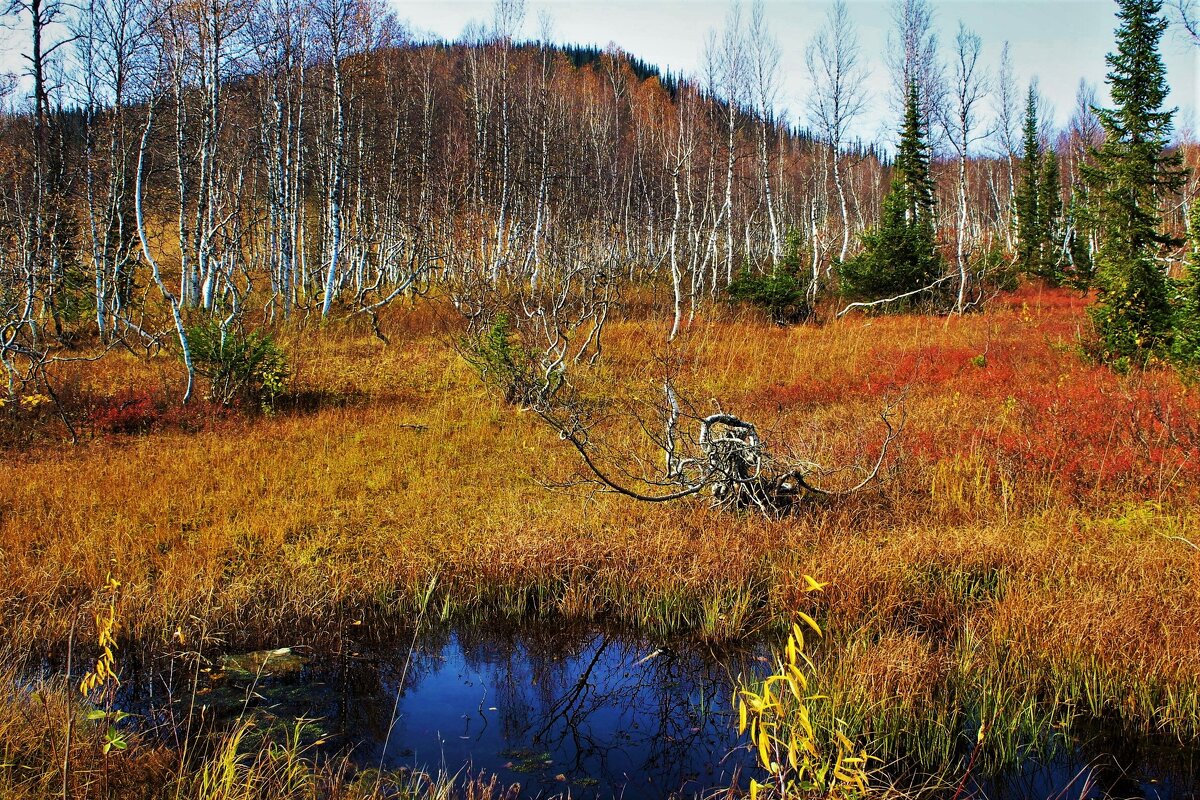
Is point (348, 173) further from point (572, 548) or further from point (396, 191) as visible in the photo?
point (572, 548)

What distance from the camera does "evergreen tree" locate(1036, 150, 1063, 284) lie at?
27.6 metres

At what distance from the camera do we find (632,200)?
114 ft

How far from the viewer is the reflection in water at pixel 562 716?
379 cm

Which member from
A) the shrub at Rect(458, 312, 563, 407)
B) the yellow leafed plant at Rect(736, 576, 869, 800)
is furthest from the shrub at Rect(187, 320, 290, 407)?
the yellow leafed plant at Rect(736, 576, 869, 800)

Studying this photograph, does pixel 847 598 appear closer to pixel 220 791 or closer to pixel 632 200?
pixel 220 791

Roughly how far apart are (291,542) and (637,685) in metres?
3.45

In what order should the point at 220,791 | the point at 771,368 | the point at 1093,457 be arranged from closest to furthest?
the point at 220,791
the point at 1093,457
the point at 771,368

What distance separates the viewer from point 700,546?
6.09 meters

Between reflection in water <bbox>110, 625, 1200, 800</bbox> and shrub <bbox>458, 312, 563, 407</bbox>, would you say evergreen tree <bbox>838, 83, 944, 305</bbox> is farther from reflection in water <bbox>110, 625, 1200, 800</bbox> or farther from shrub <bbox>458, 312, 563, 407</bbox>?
reflection in water <bbox>110, 625, 1200, 800</bbox>

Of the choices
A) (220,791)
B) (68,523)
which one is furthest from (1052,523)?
(68,523)

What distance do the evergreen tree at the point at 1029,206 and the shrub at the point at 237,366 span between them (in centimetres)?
2638

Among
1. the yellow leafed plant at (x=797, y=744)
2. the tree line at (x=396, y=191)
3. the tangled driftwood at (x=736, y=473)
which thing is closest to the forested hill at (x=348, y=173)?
the tree line at (x=396, y=191)

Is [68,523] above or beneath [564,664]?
above

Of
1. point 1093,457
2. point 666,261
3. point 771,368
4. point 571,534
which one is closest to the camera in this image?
point 571,534
